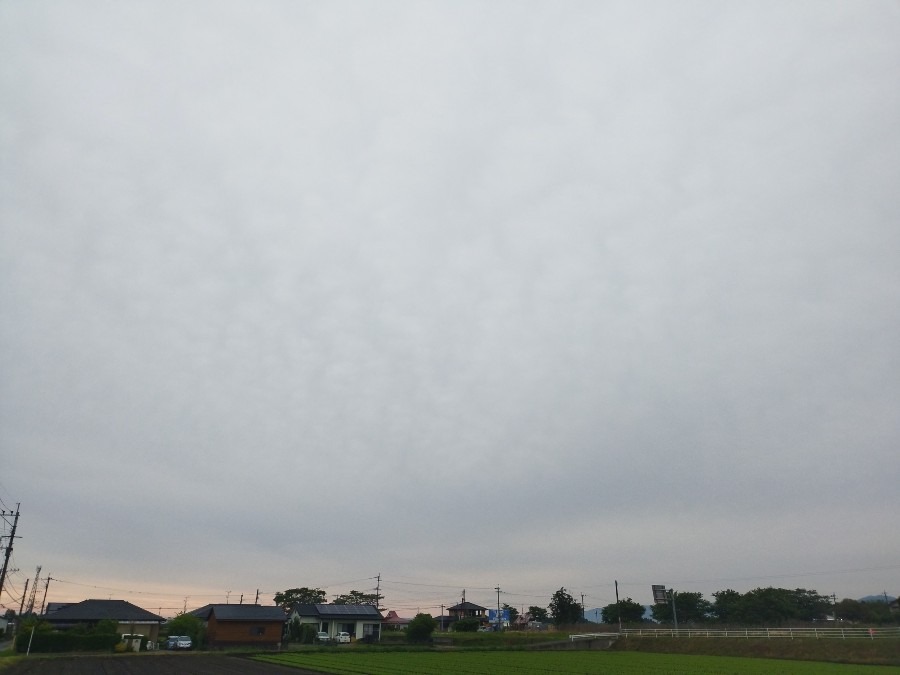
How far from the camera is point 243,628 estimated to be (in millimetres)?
63281

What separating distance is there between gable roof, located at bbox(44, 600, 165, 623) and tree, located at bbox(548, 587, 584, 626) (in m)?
55.2

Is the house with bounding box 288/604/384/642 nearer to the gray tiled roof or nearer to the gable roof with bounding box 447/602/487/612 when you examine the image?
the gray tiled roof

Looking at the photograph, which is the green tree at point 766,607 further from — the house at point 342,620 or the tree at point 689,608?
the house at point 342,620

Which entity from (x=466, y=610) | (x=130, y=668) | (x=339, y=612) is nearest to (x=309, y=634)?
(x=339, y=612)

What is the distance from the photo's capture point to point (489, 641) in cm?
6325

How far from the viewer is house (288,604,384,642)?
75688 mm

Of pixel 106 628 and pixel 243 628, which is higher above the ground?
pixel 106 628

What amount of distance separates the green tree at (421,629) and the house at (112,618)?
87.8 ft

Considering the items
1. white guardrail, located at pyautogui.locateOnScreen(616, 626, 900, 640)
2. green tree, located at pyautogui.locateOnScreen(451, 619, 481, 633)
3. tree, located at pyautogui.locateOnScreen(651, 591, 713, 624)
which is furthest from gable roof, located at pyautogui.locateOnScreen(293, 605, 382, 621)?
tree, located at pyautogui.locateOnScreen(651, 591, 713, 624)

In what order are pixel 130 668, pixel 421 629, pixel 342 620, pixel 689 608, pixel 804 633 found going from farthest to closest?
pixel 689 608 → pixel 342 620 → pixel 421 629 → pixel 804 633 → pixel 130 668

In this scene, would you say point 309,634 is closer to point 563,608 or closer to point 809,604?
point 563,608

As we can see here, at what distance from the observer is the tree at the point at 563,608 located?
8906cm

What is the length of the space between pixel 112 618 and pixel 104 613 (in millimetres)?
2884

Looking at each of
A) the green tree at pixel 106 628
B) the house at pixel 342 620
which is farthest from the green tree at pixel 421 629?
the green tree at pixel 106 628
